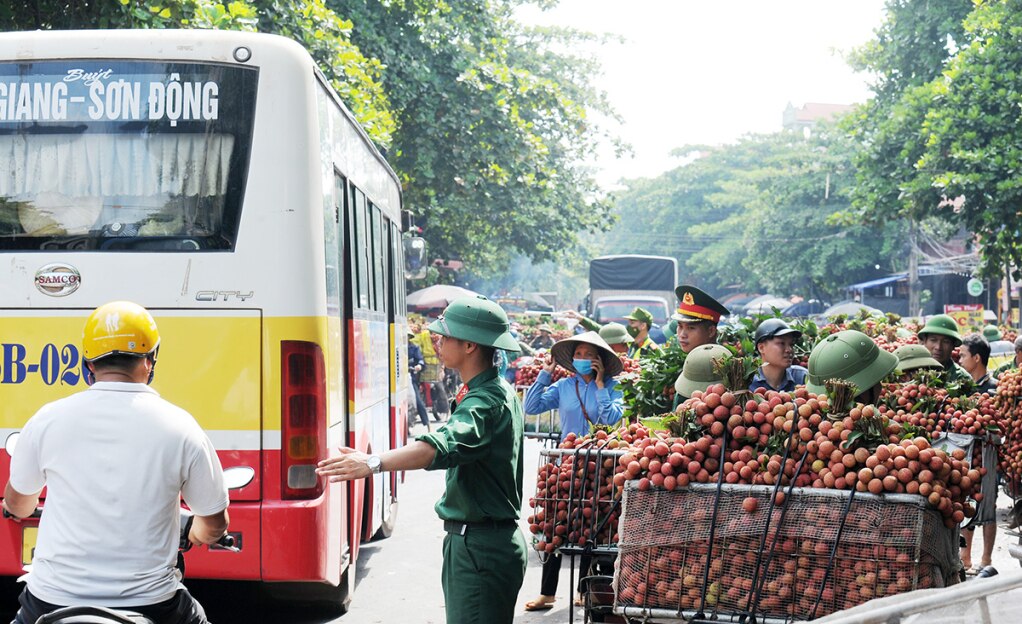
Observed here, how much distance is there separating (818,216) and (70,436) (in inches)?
2147

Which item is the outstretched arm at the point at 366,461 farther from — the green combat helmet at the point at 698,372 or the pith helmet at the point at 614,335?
the pith helmet at the point at 614,335

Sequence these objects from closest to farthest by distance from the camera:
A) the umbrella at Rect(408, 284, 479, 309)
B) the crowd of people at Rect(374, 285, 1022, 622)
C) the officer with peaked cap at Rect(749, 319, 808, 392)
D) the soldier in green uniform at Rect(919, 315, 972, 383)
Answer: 1. the crowd of people at Rect(374, 285, 1022, 622)
2. the officer with peaked cap at Rect(749, 319, 808, 392)
3. the soldier in green uniform at Rect(919, 315, 972, 383)
4. the umbrella at Rect(408, 284, 479, 309)

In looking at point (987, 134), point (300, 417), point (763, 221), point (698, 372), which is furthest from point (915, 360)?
point (763, 221)

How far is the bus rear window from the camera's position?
625 cm

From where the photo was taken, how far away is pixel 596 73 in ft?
132

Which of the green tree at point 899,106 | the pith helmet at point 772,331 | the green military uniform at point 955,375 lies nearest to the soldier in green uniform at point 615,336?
the green military uniform at point 955,375

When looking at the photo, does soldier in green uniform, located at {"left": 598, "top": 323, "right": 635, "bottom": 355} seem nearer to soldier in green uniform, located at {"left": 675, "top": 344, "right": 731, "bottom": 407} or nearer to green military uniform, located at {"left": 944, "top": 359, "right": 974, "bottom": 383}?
green military uniform, located at {"left": 944, "top": 359, "right": 974, "bottom": 383}

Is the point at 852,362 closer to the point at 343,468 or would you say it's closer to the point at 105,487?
the point at 343,468

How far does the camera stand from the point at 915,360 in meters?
8.56

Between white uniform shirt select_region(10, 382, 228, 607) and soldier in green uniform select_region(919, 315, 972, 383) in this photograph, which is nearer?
white uniform shirt select_region(10, 382, 228, 607)

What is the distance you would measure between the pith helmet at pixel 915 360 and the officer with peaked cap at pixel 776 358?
41.1 inches

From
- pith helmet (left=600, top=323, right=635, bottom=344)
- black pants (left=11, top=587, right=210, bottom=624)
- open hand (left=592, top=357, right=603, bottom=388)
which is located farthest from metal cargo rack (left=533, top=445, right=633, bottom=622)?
pith helmet (left=600, top=323, right=635, bottom=344)

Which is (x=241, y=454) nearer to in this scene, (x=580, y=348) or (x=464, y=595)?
(x=464, y=595)

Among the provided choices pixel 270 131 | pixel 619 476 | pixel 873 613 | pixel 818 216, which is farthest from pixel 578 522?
pixel 818 216
